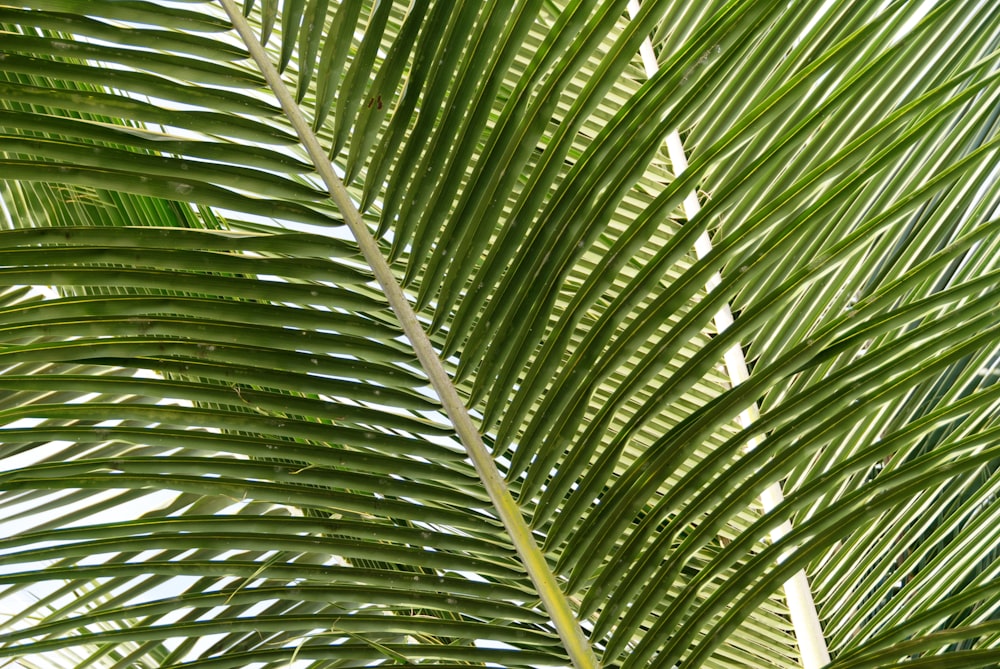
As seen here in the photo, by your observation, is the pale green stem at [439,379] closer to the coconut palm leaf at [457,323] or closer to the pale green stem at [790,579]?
the coconut palm leaf at [457,323]

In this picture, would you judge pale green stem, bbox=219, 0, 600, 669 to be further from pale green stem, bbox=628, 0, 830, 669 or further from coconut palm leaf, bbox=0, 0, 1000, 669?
pale green stem, bbox=628, 0, 830, 669

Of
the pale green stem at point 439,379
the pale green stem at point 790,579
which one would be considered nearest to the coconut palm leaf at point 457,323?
the pale green stem at point 439,379

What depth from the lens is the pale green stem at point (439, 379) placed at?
670mm

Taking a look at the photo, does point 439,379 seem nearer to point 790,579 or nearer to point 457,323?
point 457,323

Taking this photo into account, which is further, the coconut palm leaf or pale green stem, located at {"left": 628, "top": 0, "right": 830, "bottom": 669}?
A: pale green stem, located at {"left": 628, "top": 0, "right": 830, "bottom": 669}

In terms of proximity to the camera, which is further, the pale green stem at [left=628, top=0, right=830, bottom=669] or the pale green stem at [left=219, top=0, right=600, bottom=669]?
the pale green stem at [left=628, top=0, right=830, bottom=669]

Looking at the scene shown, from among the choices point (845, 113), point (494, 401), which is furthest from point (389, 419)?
point (845, 113)

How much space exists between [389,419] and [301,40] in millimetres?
302

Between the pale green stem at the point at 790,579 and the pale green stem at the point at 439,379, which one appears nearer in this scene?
the pale green stem at the point at 439,379

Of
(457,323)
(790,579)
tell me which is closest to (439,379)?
(457,323)

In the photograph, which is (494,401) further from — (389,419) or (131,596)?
(131,596)

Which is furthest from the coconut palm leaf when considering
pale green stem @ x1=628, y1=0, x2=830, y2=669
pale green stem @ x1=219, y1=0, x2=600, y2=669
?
pale green stem @ x1=628, y1=0, x2=830, y2=669

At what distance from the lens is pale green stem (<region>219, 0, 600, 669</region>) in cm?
67

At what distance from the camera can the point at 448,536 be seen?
→ 0.68m
